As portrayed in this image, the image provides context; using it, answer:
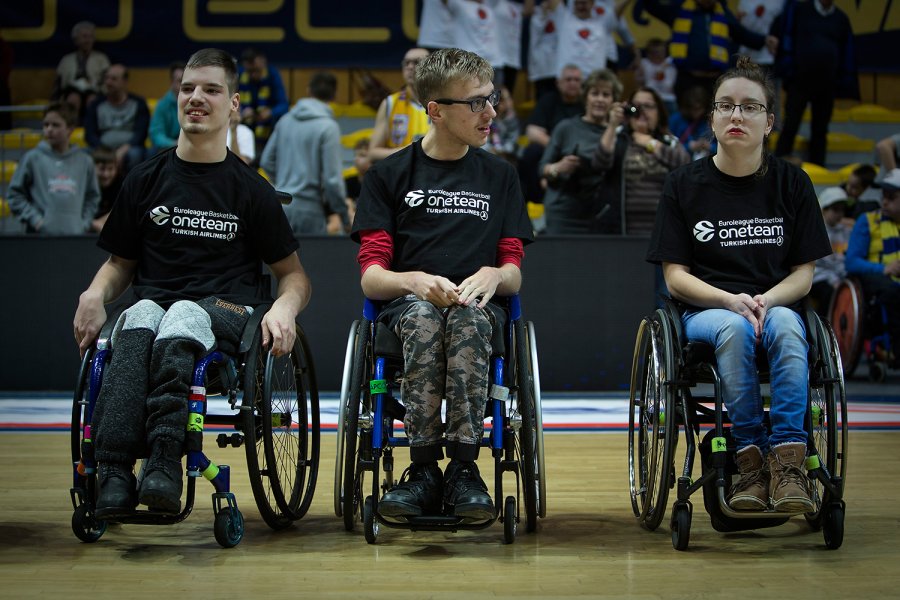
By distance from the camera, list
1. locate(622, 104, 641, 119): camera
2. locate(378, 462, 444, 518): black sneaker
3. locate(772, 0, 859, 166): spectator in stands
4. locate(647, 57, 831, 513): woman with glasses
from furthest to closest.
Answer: locate(772, 0, 859, 166): spectator in stands, locate(622, 104, 641, 119): camera, locate(647, 57, 831, 513): woman with glasses, locate(378, 462, 444, 518): black sneaker

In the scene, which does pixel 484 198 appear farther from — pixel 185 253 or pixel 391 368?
pixel 185 253

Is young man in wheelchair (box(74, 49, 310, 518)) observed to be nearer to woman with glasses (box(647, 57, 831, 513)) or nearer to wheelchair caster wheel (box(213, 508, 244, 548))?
wheelchair caster wheel (box(213, 508, 244, 548))

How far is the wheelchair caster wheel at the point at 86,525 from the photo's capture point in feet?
9.45

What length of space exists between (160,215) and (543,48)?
5599mm

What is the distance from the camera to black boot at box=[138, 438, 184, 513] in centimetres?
269

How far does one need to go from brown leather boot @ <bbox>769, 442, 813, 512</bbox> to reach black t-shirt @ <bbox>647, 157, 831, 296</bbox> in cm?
50

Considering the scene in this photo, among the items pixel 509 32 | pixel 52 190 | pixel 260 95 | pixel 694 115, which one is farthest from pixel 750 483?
pixel 509 32

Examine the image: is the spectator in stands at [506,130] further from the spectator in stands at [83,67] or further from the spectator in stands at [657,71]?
the spectator in stands at [83,67]

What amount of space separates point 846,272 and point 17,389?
466cm

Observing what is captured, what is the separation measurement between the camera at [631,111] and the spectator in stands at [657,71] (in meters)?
2.65

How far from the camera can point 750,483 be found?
288cm

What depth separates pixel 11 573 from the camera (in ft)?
8.69

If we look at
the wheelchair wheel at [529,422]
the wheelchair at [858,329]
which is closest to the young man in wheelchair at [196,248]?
the wheelchair wheel at [529,422]

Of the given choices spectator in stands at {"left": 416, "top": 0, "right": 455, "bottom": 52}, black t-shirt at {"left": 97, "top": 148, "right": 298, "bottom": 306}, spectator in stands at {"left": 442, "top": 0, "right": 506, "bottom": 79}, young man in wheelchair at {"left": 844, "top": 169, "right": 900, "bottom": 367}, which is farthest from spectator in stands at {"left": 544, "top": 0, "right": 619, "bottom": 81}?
black t-shirt at {"left": 97, "top": 148, "right": 298, "bottom": 306}
